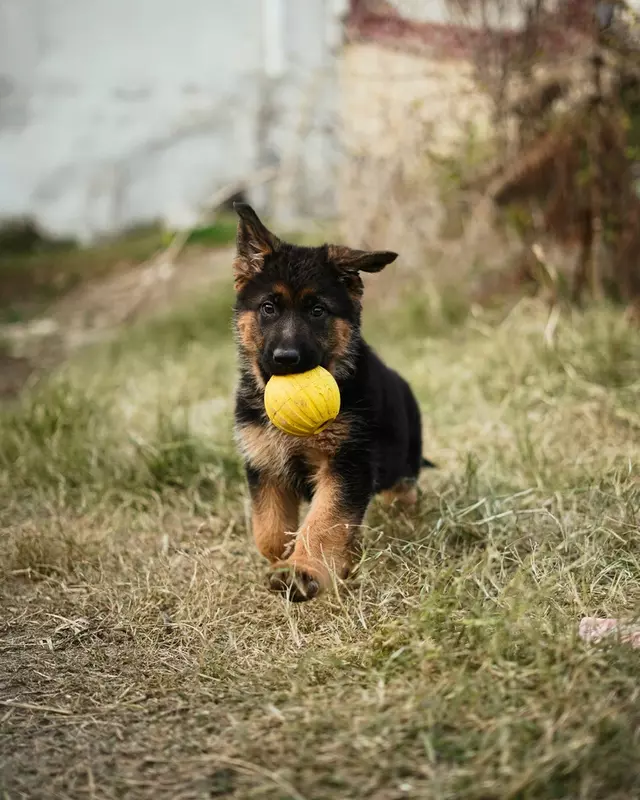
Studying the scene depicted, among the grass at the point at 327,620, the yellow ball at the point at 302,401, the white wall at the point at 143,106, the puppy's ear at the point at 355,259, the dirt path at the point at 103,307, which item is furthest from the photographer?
the white wall at the point at 143,106

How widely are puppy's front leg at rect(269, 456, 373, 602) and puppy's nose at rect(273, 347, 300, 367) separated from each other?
409 millimetres

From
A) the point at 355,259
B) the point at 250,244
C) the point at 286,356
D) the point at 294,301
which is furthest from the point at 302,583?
the point at 250,244

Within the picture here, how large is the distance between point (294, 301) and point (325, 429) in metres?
0.47

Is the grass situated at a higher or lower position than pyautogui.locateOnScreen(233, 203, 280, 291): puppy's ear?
lower

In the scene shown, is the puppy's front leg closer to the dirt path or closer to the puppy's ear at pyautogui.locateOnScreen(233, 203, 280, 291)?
the puppy's ear at pyautogui.locateOnScreen(233, 203, 280, 291)

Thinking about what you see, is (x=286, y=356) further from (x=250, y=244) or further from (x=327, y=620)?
(x=327, y=620)

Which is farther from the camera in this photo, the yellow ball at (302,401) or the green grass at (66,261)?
the green grass at (66,261)

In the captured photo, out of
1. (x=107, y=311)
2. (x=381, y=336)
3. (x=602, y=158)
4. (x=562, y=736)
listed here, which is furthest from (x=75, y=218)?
(x=562, y=736)

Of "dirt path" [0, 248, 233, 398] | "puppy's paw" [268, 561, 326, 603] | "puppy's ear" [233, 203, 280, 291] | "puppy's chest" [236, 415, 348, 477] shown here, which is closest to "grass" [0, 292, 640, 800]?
"puppy's paw" [268, 561, 326, 603]

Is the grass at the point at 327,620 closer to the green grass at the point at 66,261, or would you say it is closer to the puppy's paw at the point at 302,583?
the puppy's paw at the point at 302,583

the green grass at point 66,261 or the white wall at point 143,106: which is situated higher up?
the white wall at point 143,106

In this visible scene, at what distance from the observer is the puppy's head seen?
3.32m

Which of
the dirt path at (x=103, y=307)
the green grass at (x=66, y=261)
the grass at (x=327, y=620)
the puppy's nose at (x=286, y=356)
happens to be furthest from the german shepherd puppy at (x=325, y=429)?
the green grass at (x=66, y=261)

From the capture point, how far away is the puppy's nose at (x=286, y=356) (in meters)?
3.23
